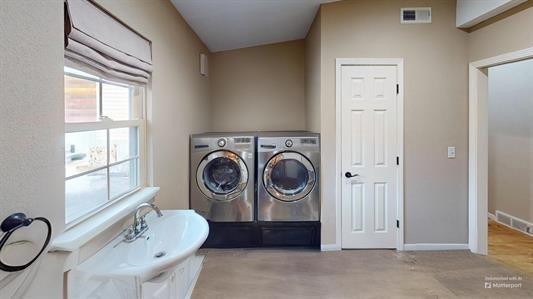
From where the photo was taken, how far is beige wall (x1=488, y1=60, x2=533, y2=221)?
4453mm

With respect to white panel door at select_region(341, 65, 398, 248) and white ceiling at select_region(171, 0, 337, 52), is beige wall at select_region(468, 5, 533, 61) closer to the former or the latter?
white panel door at select_region(341, 65, 398, 248)

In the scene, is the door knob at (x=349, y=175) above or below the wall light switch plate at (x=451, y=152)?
below

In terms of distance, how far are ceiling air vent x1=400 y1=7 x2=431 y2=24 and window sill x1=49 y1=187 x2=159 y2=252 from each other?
3.08 metres

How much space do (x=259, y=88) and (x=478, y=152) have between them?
2874mm

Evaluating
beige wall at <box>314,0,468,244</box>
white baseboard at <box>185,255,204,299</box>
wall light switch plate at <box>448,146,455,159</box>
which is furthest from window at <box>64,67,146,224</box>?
wall light switch plate at <box>448,146,455,159</box>

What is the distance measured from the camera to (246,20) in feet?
12.4

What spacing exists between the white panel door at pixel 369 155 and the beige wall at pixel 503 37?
0.84 m

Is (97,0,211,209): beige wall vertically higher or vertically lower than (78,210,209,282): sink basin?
higher

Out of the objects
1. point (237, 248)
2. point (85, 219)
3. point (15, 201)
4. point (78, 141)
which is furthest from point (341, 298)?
point (15, 201)

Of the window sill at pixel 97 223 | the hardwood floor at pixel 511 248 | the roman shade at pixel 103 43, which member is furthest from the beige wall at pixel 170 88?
the hardwood floor at pixel 511 248

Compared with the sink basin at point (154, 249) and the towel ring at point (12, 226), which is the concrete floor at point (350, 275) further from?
the towel ring at point (12, 226)

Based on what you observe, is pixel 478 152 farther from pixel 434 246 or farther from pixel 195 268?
pixel 195 268

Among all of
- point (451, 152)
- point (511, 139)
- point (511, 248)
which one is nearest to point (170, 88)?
point (451, 152)

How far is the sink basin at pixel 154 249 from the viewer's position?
Result: 1.52m
